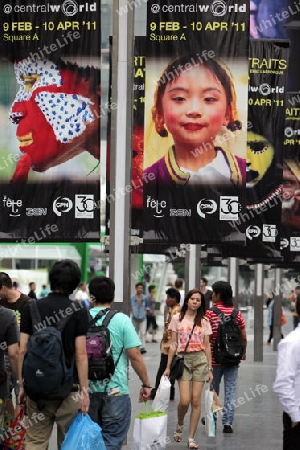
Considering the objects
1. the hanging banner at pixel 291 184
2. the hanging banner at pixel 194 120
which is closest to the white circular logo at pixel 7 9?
the hanging banner at pixel 194 120

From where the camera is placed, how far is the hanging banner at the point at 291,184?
25578 mm

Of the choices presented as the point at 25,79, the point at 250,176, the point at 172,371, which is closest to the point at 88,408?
the point at 172,371

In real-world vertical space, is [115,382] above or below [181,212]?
below

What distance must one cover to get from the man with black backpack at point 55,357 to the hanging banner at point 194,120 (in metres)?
6.17

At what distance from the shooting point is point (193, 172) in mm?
16078

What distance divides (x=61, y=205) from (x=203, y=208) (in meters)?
2.07

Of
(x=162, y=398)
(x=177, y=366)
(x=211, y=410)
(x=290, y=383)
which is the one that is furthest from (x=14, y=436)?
(x=211, y=410)

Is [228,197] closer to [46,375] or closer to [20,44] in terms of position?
[20,44]

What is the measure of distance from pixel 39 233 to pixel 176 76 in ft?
7.75

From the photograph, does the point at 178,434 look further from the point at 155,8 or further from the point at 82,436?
the point at 82,436

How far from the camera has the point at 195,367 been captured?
14852 mm

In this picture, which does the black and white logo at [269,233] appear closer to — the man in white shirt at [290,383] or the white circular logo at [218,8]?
the white circular logo at [218,8]

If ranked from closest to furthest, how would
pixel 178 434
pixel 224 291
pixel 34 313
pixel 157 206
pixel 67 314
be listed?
pixel 67 314
pixel 34 313
pixel 178 434
pixel 224 291
pixel 157 206

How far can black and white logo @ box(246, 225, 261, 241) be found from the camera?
77.2 ft
